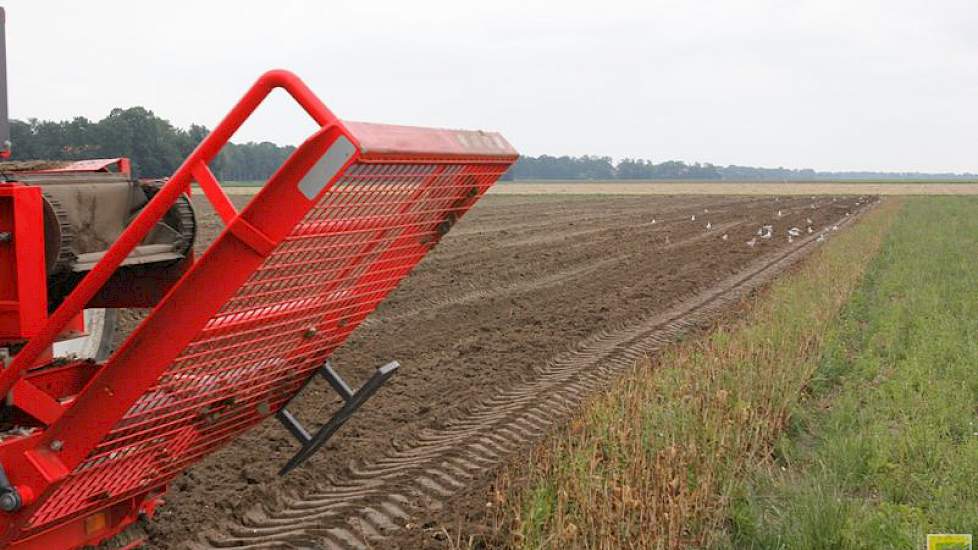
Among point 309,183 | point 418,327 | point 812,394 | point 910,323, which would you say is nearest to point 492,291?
point 418,327

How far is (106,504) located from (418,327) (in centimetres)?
700

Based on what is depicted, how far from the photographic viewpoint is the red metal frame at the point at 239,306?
9.24 feet

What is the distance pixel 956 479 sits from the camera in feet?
17.5

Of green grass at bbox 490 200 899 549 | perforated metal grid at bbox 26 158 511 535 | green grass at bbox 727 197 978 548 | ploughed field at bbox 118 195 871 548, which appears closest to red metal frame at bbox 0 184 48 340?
perforated metal grid at bbox 26 158 511 535

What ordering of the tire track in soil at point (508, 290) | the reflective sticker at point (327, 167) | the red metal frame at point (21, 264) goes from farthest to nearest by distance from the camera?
the tire track in soil at point (508, 290) → the red metal frame at point (21, 264) → the reflective sticker at point (327, 167)

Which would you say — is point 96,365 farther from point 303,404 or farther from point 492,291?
point 492,291

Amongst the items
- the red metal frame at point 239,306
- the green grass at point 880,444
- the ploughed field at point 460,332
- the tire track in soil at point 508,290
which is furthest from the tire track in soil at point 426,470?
the tire track in soil at point 508,290

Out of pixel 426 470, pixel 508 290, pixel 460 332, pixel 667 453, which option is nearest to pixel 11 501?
pixel 426 470

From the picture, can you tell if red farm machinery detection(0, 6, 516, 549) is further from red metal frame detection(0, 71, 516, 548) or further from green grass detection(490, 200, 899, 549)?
green grass detection(490, 200, 899, 549)

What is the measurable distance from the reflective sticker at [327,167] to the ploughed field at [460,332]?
235cm

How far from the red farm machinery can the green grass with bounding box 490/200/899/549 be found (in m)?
1.04

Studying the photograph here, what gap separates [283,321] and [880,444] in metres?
3.89

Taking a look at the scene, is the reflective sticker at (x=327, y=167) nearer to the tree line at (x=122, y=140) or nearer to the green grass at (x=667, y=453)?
the green grass at (x=667, y=453)

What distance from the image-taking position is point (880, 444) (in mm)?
5930
